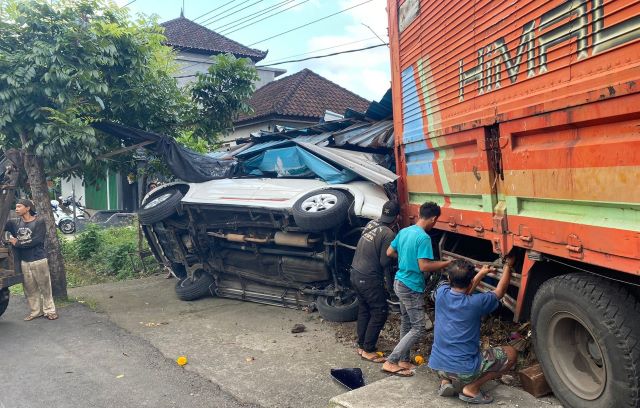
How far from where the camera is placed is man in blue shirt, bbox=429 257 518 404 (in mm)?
3627

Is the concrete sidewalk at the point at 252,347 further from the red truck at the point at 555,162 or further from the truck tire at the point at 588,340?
the red truck at the point at 555,162

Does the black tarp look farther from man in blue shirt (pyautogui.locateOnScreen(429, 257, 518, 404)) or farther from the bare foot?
man in blue shirt (pyautogui.locateOnScreen(429, 257, 518, 404))

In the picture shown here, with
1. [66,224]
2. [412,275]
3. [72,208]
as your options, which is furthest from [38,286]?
[72,208]

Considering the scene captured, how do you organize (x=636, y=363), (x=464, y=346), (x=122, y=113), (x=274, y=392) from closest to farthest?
(x=636, y=363), (x=464, y=346), (x=274, y=392), (x=122, y=113)

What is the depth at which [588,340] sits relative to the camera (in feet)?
10.9

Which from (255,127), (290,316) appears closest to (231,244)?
(290,316)

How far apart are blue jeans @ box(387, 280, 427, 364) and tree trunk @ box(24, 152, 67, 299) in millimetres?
5655

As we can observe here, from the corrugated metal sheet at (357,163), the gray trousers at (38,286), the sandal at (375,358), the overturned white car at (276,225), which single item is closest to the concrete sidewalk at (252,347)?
the sandal at (375,358)

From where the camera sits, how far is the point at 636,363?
281cm

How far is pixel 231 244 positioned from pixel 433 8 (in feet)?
13.9

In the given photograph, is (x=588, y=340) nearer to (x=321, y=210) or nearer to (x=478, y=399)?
(x=478, y=399)

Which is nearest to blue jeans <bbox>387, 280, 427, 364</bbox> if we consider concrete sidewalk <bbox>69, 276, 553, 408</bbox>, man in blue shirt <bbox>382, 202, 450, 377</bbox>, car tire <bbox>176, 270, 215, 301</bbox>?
man in blue shirt <bbox>382, 202, 450, 377</bbox>

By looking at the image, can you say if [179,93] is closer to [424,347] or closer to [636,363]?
[424,347]

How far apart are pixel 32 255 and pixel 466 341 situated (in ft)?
18.7
